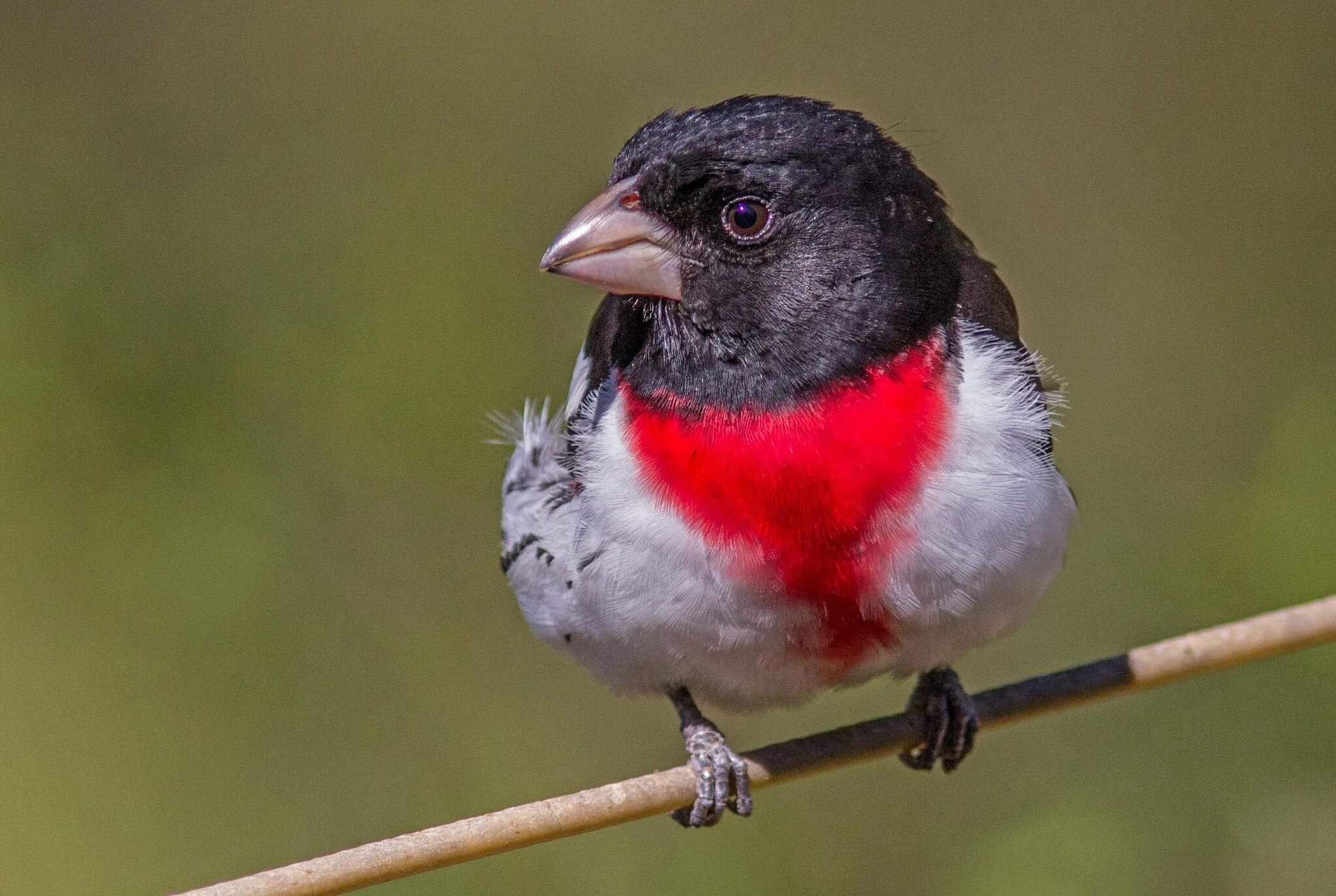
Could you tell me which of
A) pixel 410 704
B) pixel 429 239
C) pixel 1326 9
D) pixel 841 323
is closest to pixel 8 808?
pixel 410 704

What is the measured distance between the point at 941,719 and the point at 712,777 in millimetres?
608

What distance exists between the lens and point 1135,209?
5746 millimetres

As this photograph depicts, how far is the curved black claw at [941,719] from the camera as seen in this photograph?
364cm

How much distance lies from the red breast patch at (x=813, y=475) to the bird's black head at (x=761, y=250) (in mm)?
53

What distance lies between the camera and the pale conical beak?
306 centimetres

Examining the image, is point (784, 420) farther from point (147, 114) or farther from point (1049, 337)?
point (147, 114)

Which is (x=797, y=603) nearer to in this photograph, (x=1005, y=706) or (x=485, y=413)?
(x=1005, y=706)

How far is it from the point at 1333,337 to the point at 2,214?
178 inches

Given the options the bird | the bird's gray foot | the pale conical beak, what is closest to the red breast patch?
the bird

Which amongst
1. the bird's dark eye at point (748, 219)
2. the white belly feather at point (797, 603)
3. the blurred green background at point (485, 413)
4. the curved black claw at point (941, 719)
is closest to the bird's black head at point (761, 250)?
the bird's dark eye at point (748, 219)

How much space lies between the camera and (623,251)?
307 cm

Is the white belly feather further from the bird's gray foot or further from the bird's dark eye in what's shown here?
the bird's dark eye

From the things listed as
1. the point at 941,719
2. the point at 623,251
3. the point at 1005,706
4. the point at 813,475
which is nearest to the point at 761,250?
the point at 623,251

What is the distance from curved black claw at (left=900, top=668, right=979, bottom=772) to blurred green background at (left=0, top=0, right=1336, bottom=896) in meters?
0.45
